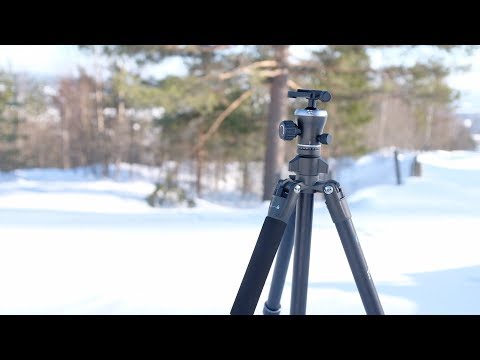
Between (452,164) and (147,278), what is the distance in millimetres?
4012

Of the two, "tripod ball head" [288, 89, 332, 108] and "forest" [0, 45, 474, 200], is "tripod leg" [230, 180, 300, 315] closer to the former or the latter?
"tripod ball head" [288, 89, 332, 108]

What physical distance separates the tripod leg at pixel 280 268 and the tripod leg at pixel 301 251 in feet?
0.25

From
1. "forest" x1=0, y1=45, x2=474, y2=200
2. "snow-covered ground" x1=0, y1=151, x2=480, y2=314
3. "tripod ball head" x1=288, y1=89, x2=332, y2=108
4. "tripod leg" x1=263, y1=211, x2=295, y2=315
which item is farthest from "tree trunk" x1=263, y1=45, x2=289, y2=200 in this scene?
"tripod ball head" x1=288, y1=89, x2=332, y2=108

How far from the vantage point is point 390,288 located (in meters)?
2.33

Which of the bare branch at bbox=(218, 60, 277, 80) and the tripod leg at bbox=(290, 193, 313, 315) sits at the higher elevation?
the bare branch at bbox=(218, 60, 277, 80)

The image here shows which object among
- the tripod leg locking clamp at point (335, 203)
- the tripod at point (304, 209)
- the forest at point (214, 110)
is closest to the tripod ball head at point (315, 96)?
the tripod at point (304, 209)

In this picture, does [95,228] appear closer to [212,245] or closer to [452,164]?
[212,245]

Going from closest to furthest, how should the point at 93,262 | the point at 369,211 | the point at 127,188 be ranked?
the point at 93,262, the point at 369,211, the point at 127,188

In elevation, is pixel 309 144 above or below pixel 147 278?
above

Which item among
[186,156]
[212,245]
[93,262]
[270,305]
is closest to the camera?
[270,305]

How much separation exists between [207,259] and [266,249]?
1451 millimetres

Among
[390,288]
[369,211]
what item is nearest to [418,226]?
[369,211]

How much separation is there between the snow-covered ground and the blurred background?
0.01 metres

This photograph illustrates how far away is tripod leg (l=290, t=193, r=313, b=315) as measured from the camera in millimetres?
1493
